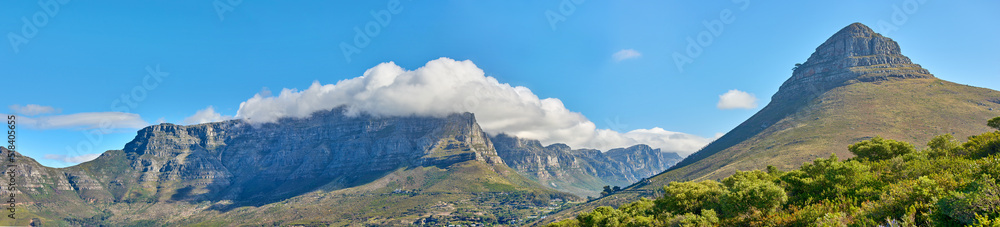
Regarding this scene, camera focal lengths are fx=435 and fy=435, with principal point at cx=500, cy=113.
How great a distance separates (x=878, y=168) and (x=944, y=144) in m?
17.8

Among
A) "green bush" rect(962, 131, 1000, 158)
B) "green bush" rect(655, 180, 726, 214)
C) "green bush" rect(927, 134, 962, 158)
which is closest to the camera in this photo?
"green bush" rect(962, 131, 1000, 158)

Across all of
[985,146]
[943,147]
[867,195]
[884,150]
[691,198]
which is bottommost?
[691,198]

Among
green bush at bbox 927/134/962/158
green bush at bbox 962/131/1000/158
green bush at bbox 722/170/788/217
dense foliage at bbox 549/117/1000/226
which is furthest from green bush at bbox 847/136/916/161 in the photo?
green bush at bbox 722/170/788/217

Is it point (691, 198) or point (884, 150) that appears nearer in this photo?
point (691, 198)

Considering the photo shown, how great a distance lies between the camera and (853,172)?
174 ft

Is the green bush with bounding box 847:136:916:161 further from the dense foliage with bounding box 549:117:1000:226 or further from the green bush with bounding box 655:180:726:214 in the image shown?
the green bush with bounding box 655:180:726:214

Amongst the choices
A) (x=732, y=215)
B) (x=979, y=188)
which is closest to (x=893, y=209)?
(x=979, y=188)

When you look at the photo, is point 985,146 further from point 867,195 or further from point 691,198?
point 691,198

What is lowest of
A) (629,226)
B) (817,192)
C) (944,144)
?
(629,226)

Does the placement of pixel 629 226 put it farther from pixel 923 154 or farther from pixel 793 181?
pixel 923 154

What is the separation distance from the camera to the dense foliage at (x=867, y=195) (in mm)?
30250

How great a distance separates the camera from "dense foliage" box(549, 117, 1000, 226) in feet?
99.2

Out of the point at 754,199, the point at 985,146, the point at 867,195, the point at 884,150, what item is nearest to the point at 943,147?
the point at 985,146

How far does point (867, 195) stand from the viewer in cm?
4622
